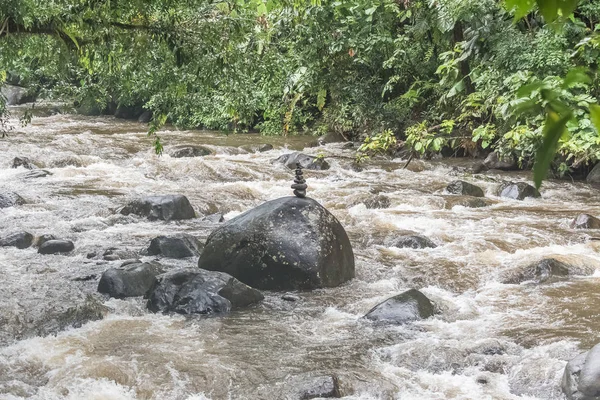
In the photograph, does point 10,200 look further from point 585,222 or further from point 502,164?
point 502,164

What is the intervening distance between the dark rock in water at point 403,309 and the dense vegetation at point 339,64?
70.5 inches

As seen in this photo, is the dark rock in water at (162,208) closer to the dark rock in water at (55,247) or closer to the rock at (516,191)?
the dark rock in water at (55,247)

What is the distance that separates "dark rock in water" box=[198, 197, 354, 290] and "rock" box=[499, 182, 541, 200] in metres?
4.49

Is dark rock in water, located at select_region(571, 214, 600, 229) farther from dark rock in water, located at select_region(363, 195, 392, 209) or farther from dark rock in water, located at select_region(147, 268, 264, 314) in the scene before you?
dark rock in water, located at select_region(147, 268, 264, 314)

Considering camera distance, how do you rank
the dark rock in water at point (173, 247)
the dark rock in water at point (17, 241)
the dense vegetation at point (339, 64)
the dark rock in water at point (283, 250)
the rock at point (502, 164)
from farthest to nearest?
the rock at point (502, 164)
the dark rock in water at point (17, 241)
the dark rock in water at point (173, 247)
the dark rock in water at point (283, 250)
the dense vegetation at point (339, 64)

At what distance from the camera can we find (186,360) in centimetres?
499

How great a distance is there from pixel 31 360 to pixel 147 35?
2.58 m

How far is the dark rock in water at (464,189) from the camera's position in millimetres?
10805

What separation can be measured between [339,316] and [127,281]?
198 cm

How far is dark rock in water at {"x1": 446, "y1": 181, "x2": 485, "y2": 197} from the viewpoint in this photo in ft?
35.4

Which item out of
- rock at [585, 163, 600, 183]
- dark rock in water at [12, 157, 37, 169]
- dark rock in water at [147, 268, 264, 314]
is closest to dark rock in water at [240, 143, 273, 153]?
dark rock in water at [12, 157, 37, 169]

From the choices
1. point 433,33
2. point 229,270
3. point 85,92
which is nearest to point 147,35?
point 85,92

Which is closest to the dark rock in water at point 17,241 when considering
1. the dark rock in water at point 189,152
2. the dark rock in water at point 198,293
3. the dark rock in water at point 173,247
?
the dark rock in water at point 173,247

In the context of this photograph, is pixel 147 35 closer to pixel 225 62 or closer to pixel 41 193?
pixel 225 62
